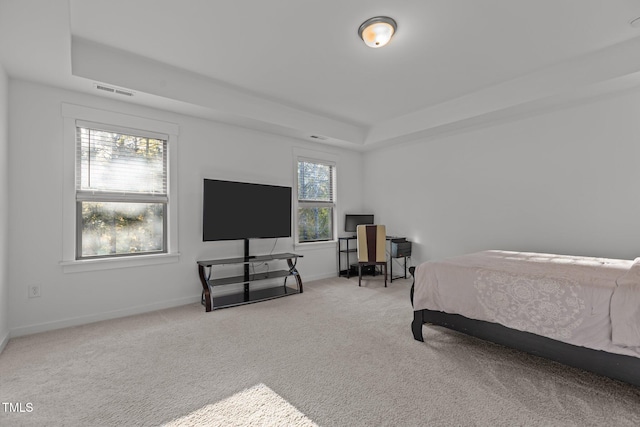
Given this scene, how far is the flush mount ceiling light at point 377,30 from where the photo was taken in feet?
8.12

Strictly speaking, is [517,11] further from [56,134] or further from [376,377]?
[56,134]

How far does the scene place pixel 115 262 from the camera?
11.0 feet

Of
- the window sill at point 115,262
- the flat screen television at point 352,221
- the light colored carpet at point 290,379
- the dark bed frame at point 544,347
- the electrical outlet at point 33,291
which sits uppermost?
the flat screen television at point 352,221

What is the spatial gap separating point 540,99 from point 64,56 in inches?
183

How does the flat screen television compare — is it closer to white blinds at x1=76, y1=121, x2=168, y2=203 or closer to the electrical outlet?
white blinds at x1=76, y1=121, x2=168, y2=203

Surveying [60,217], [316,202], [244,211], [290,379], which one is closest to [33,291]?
[60,217]

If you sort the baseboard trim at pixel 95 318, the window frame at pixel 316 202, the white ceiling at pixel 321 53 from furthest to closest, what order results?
the window frame at pixel 316 202 < the baseboard trim at pixel 95 318 < the white ceiling at pixel 321 53

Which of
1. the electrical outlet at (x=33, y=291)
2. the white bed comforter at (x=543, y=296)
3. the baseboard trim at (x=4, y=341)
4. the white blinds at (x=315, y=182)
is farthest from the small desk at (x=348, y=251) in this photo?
the baseboard trim at (x=4, y=341)

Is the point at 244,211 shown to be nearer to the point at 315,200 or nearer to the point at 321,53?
the point at 315,200

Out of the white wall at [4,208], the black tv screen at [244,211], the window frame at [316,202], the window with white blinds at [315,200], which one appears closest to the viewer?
the white wall at [4,208]

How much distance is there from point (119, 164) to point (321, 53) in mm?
2518

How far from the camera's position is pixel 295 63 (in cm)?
319

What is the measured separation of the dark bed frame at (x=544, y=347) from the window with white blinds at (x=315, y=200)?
9.45ft

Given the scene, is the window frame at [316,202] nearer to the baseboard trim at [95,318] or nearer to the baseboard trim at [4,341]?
the baseboard trim at [95,318]
